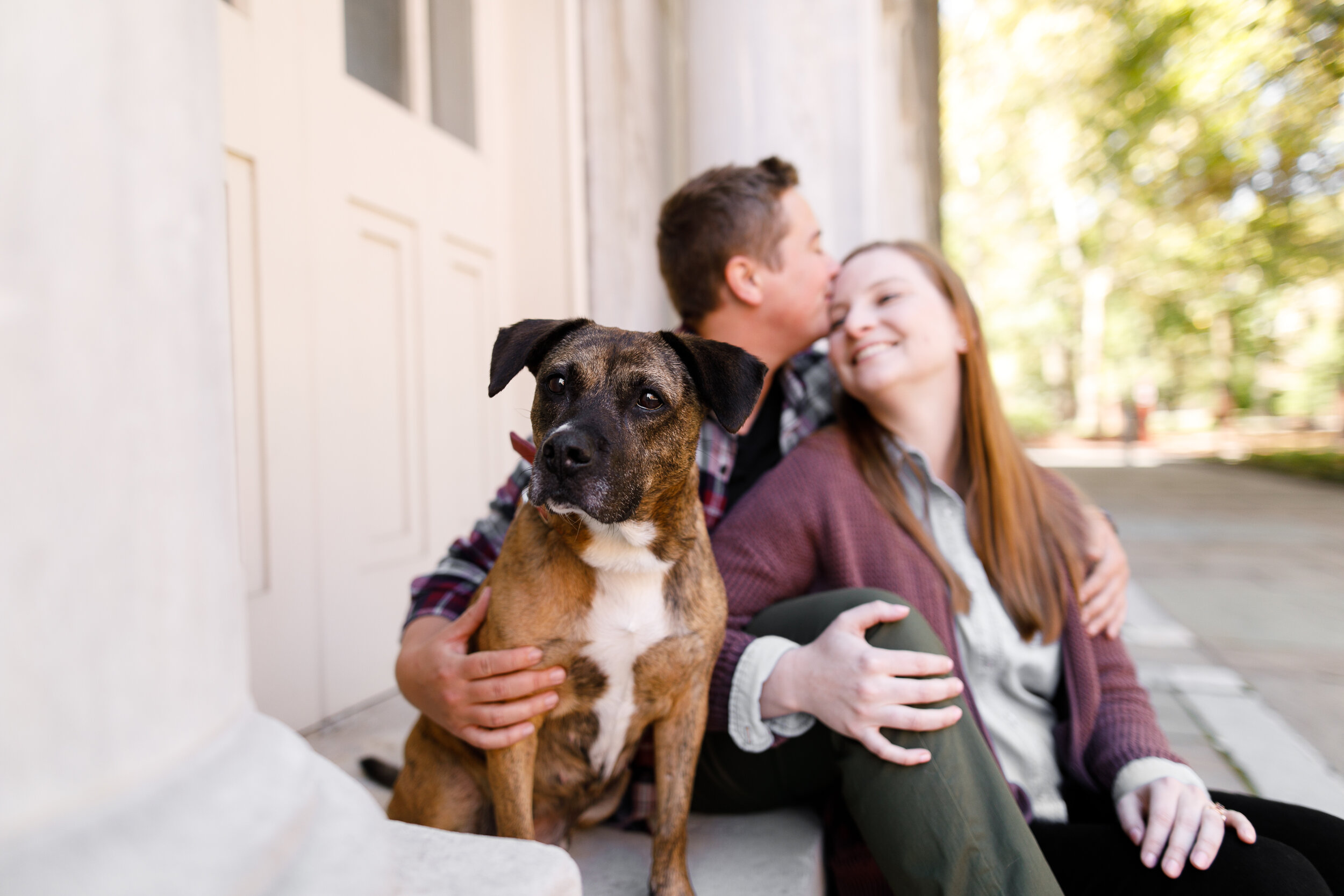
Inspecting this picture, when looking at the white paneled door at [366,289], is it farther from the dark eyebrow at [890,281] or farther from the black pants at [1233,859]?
the black pants at [1233,859]

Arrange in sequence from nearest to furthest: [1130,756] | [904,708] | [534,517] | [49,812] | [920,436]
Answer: [49,812] → [904,708] → [534,517] → [1130,756] → [920,436]

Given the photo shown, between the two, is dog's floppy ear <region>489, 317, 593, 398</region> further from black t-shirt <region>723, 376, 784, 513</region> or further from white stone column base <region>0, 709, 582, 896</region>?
black t-shirt <region>723, 376, 784, 513</region>

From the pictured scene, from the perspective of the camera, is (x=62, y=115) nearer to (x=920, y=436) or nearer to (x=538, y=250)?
(x=920, y=436)

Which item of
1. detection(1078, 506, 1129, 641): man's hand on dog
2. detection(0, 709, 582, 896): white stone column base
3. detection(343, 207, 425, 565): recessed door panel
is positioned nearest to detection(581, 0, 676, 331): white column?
detection(343, 207, 425, 565): recessed door panel

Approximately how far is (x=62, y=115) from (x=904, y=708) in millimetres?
1439

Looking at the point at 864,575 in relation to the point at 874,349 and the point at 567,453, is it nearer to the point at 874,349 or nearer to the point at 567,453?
the point at 874,349

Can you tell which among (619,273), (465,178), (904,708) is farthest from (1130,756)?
(465,178)

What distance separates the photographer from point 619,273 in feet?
12.5

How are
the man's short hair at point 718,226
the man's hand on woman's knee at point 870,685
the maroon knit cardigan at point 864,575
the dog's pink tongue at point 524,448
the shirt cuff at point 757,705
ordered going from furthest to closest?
the man's short hair at point 718,226
the maroon knit cardigan at point 864,575
the shirt cuff at point 757,705
the dog's pink tongue at point 524,448
the man's hand on woman's knee at point 870,685

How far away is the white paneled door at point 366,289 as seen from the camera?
8.05 feet

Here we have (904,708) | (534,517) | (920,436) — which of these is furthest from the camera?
(920,436)

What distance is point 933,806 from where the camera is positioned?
4.55 ft

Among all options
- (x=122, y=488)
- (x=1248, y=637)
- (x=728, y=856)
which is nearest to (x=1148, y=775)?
(x=728, y=856)

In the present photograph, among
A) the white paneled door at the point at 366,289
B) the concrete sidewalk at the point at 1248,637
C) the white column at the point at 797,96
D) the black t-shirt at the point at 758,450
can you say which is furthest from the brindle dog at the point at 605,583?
the white column at the point at 797,96
